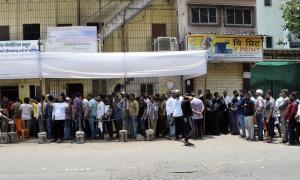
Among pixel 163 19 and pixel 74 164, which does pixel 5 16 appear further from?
pixel 74 164

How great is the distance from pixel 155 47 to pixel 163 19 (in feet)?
8.23

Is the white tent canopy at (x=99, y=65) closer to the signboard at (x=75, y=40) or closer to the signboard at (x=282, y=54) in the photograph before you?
the signboard at (x=75, y=40)

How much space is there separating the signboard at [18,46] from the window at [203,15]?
8222 millimetres

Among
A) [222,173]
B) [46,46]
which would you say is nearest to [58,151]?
[222,173]

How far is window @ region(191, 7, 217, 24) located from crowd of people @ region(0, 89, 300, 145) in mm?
6882

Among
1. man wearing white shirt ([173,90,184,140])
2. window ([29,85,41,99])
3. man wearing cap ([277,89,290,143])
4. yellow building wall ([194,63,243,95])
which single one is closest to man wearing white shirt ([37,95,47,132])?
man wearing white shirt ([173,90,184,140])

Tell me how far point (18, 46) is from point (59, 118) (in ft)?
24.2

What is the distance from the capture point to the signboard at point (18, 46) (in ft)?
81.3

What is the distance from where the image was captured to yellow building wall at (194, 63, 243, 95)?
26484mm

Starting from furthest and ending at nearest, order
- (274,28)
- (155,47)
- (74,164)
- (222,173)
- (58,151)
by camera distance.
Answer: (274,28) → (155,47) → (58,151) → (74,164) → (222,173)

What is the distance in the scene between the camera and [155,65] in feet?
63.6

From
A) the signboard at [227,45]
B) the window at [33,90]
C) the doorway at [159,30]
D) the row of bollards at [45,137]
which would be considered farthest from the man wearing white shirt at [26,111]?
the doorway at [159,30]

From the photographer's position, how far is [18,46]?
25.0 meters

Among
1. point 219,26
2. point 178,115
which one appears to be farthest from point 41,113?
point 219,26
